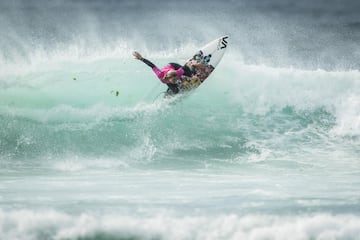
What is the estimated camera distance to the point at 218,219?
9.36m

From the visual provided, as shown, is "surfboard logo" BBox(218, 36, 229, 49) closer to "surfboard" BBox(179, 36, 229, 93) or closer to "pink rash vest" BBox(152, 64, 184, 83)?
"surfboard" BBox(179, 36, 229, 93)

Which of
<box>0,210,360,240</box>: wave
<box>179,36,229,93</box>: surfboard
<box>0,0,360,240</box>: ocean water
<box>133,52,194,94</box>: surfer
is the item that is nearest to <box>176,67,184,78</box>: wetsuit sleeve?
<box>133,52,194,94</box>: surfer

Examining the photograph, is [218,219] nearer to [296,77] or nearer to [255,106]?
[255,106]

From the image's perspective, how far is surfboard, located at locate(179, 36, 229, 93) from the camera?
11268mm

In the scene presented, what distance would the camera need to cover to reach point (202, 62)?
1148cm

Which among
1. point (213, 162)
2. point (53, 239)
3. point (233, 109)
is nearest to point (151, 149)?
point (213, 162)

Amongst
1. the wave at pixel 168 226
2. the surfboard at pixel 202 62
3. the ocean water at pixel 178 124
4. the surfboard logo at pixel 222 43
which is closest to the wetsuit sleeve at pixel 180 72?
the surfboard at pixel 202 62

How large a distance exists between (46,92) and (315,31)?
5.75m

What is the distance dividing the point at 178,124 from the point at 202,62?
1271 mm

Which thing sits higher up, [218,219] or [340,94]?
[340,94]

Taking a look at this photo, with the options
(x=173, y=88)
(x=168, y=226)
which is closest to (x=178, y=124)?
(x=173, y=88)

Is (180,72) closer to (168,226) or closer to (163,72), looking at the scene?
(163,72)

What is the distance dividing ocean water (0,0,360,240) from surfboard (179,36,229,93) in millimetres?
397

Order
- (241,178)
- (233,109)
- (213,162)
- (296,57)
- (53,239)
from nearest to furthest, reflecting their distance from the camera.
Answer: (53,239), (241,178), (213,162), (233,109), (296,57)
